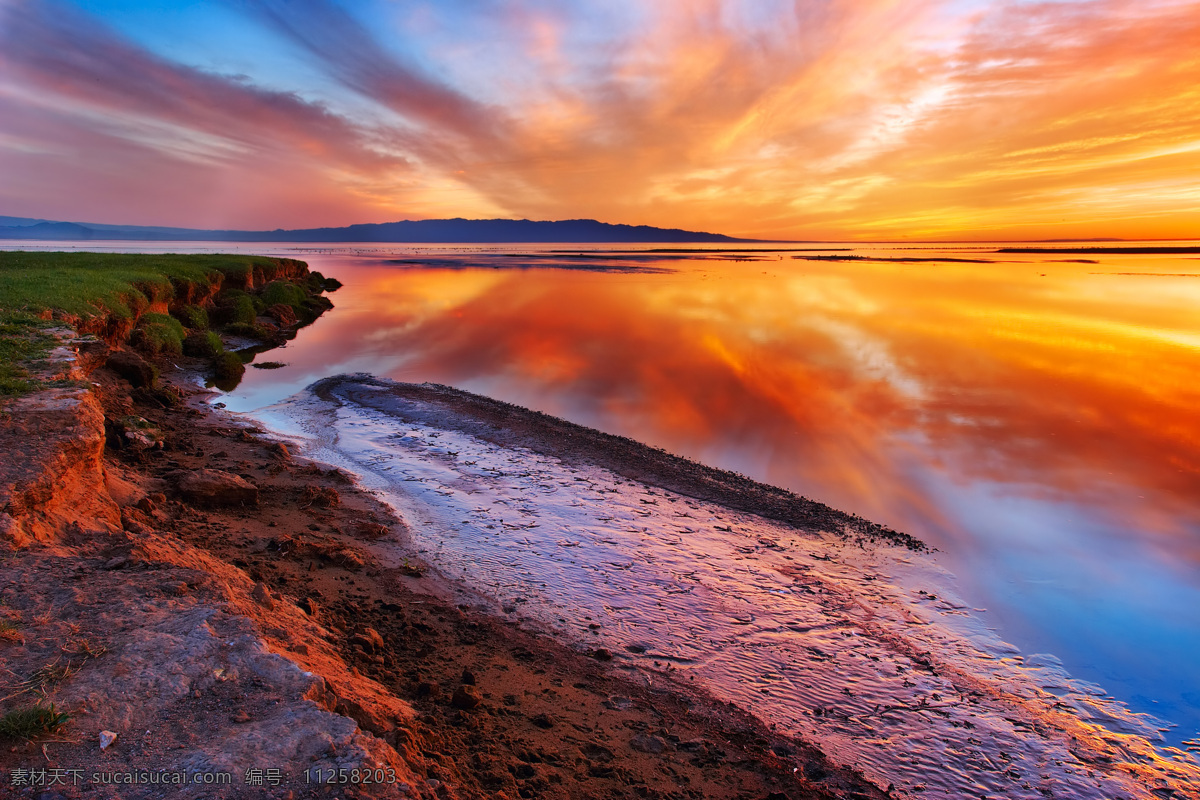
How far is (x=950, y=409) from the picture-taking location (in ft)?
52.7

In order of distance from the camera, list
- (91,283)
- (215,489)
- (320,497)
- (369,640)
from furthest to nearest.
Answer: (91,283) → (320,497) → (215,489) → (369,640)

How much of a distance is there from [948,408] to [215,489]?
57.1ft

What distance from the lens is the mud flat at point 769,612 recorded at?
5.15 m

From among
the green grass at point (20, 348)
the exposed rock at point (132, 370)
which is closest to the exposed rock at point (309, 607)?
the green grass at point (20, 348)

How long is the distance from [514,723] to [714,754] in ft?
5.58

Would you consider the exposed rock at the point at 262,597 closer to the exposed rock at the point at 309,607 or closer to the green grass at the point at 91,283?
the exposed rock at the point at 309,607

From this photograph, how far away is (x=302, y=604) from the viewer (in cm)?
581

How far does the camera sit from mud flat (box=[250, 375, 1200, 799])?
515cm

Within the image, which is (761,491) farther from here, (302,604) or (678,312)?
(678,312)

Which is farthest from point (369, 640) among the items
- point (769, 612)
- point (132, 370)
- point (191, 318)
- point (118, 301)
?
point (191, 318)

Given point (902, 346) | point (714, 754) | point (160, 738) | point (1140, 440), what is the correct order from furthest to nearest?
point (902, 346) < point (1140, 440) < point (714, 754) < point (160, 738)

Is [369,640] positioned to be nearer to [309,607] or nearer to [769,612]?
[309,607]

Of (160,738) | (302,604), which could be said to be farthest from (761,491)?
(160,738)

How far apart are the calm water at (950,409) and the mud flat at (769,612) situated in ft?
2.71
